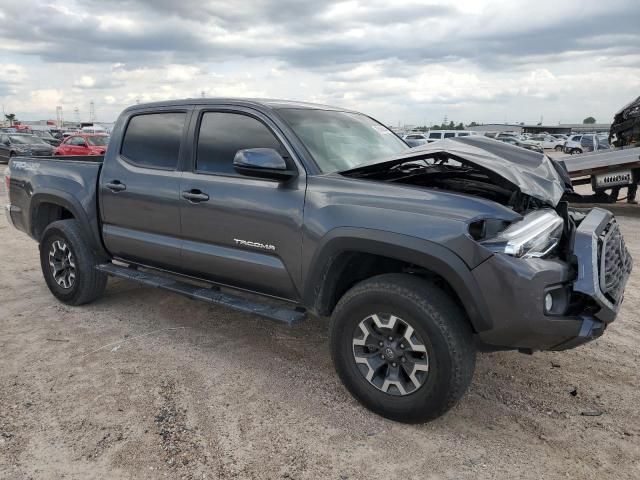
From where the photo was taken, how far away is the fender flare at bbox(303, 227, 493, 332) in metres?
2.78

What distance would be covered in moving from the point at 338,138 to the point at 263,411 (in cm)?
198

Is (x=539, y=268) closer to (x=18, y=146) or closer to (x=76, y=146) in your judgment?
(x=76, y=146)

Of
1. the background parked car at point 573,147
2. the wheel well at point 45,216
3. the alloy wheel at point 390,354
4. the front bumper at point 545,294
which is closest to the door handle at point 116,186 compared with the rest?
the wheel well at point 45,216

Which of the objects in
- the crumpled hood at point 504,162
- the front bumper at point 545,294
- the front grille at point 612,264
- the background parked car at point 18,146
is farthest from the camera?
the background parked car at point 18,146

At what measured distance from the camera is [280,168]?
3328mm

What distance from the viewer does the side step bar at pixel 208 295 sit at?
11.5 ft

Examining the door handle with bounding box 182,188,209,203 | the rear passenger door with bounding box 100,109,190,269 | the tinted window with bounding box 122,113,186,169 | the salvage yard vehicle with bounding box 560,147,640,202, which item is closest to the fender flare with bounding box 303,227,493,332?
the door handle with bounding box 182,188,209,203

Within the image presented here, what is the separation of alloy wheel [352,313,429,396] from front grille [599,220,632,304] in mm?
1036

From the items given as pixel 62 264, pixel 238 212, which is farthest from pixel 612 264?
pixel 62 264

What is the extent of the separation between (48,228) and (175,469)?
10.7 ft

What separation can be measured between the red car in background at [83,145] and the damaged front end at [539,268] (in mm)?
19346

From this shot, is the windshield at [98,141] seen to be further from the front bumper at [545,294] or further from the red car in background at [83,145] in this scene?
the front bumper at [545,294]

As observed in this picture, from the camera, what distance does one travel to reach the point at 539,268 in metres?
2.67

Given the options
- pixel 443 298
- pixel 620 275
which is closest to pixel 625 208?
pixel 620 275
